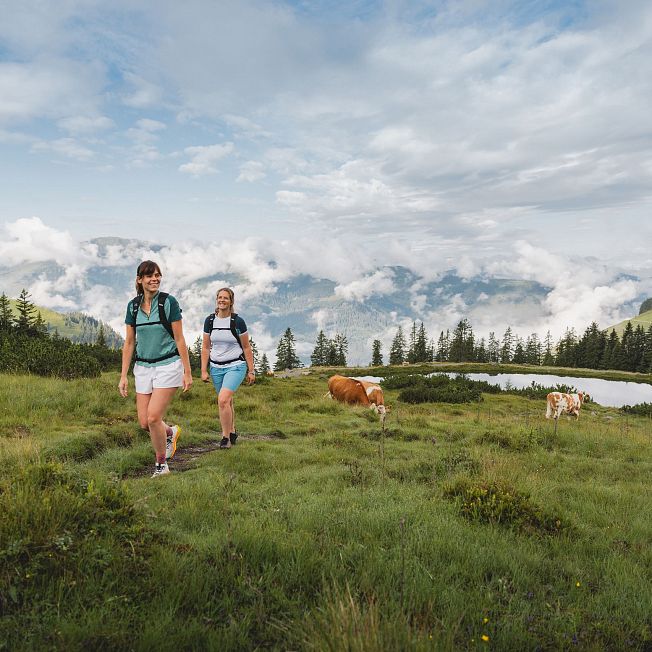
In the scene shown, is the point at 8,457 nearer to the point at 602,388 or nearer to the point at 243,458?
the point at 243,458

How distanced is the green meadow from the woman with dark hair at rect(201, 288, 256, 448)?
1.69 m

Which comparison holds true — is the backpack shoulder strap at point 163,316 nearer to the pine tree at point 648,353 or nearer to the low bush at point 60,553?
the low bush at point 60,553

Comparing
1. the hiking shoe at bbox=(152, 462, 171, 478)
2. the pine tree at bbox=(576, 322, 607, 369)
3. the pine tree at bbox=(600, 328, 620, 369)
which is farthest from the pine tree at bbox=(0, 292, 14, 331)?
the pine tree at bbox=(576, 322, 607, 369)

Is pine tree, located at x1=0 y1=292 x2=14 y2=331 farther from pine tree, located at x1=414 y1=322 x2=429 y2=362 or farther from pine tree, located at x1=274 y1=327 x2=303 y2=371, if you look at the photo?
pine tree, located at x1=414 y1=322 x2=429 y2=362

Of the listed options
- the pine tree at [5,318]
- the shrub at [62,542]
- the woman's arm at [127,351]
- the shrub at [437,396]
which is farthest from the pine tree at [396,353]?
the shrub at [62,542]

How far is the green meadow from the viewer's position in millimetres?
2568

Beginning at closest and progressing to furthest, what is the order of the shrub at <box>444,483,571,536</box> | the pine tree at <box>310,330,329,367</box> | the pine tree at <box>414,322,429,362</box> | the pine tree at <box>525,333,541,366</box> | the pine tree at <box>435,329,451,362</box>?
1. the shrub at <box>444,483,571,536</box>
2. the pine tree at <box>310,330,329,367</box>
3. the pine tree at <box>414,322,429,362</box>
4. the pine tree at <box>435,329,451,362</box>
5. the pine tree at <box>525,333,541,366</box>

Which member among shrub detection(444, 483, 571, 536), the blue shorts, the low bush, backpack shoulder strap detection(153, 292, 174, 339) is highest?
backpack shoulder strap detection(153, 292, 174, 339)

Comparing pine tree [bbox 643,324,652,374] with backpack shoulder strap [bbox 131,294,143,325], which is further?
pine tree [bbox 643,324,652,374]

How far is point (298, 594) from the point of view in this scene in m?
3.05

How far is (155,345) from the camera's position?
247 inches

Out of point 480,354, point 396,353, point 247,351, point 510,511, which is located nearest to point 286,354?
point 396,353

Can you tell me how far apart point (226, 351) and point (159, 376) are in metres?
2.25

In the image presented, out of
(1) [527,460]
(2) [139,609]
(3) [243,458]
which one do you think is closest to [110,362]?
(3) [243,458]
